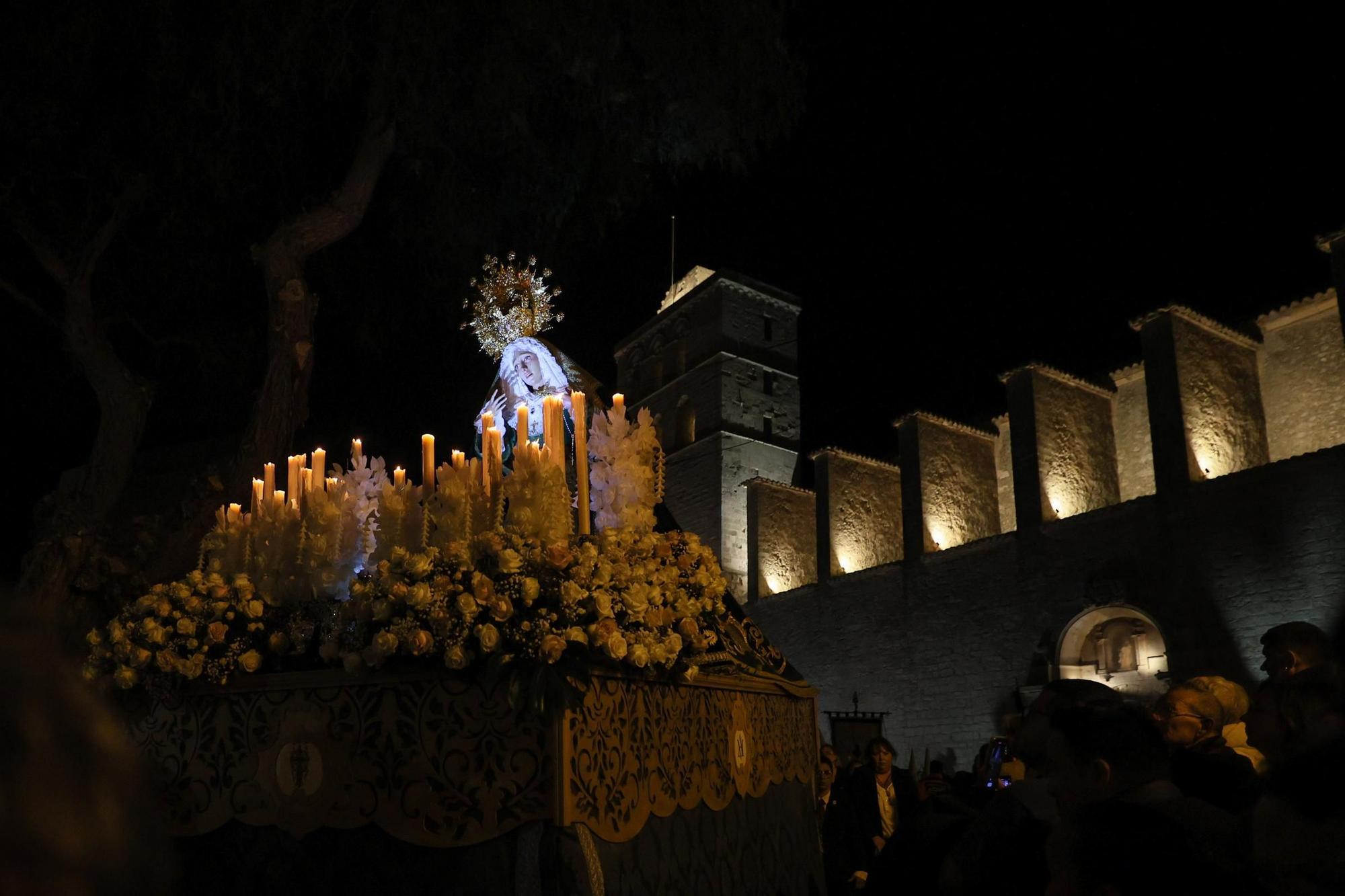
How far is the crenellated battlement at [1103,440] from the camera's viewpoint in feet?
62.1

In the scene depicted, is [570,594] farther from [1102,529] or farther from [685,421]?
[685,421]

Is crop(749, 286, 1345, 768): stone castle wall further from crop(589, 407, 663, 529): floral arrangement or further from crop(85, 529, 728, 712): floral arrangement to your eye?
crop(85, 529, 728, 712): floral arrangement

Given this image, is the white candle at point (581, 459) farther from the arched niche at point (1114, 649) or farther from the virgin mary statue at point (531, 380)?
the arched niche at point (1114, 649)

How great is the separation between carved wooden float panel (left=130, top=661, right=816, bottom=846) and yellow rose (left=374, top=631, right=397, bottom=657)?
0.52 feet

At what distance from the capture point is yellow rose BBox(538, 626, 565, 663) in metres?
3.38

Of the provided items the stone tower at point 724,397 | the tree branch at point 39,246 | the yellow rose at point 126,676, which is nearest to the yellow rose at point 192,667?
the yellow rose at point 126,676

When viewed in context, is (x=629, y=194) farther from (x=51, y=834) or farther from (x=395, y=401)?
(x=51, y=834)

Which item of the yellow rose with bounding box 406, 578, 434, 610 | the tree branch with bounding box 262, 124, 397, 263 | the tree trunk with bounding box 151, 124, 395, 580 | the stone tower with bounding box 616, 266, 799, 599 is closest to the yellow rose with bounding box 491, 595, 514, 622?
the yellow rose with bounding box 406, 578, 434, 610

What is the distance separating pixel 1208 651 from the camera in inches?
665

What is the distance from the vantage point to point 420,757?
356cm

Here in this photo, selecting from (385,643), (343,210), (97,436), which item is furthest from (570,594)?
(97,436)

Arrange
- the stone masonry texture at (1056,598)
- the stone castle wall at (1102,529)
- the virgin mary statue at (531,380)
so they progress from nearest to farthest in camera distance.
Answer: the virgin mary statue at (531,380) → the stone masonry texture at (1056,598) → the stone castle wall at (1102,529)

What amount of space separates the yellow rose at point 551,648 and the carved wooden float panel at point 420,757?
22 centimetres

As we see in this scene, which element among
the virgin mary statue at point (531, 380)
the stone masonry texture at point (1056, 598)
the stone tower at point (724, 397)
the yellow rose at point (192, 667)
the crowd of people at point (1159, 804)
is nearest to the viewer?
the crowd of people at point (1159, 804)
